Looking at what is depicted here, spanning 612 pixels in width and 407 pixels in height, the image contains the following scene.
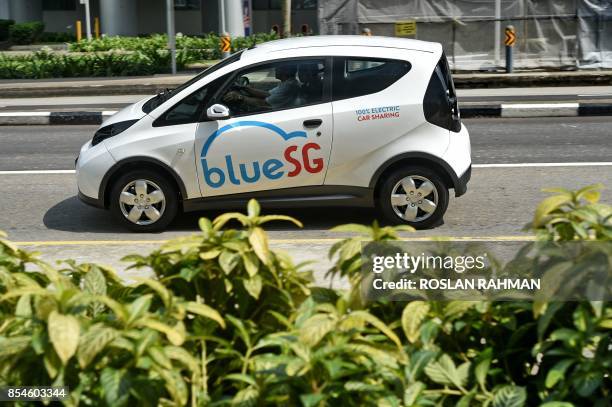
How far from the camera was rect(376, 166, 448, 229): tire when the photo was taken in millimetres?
8461

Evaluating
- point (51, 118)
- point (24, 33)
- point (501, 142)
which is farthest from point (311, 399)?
point (24, 33)

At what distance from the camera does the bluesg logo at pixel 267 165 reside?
8.36 m

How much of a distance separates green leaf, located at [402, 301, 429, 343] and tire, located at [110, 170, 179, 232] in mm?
5554

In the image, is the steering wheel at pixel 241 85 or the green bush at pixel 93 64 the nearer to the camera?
the steering wheel at pixel 241 85

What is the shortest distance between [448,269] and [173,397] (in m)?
1.12

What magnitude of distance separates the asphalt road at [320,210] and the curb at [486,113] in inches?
58.2

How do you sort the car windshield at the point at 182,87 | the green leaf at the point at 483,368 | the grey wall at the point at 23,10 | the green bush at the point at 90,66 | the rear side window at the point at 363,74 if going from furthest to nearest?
the grey wall at the point at 23,10
the green bush at the point at 90,66
the car windshield at the point at 182,87
the rear side window at the point at 363,74
the green leaf at the point at 483,368

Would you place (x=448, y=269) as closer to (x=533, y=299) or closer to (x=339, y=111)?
(x=533, y=299)

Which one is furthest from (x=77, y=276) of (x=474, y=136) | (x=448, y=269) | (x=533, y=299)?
(x=474, y=136)

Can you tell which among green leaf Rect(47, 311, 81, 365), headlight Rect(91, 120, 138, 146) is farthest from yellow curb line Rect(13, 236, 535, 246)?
green leaf Rect(47, 311, 81, 365)

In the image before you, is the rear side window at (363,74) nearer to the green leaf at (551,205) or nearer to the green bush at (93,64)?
the green leaf at (551,205)

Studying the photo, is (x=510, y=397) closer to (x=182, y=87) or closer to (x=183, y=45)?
(x=182, y=87)

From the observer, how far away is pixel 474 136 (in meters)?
14.1

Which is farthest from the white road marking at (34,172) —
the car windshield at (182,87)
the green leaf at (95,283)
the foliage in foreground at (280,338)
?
the green leaf at (95,283)
